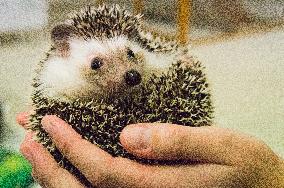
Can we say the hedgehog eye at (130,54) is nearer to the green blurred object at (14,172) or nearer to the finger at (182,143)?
the finger at (182,143)

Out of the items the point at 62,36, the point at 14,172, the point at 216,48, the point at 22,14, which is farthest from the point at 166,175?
the point at 22,14

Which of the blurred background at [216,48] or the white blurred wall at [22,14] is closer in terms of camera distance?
the blurred background at [216,48]

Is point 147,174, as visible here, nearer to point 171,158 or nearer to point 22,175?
point 171,158

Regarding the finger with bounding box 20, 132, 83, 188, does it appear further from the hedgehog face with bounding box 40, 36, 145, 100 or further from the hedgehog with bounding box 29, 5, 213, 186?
the hedgehog face with bounding box 40, 36, 145, 100

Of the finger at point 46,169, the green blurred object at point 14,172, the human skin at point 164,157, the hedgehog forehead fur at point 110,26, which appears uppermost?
the hedgehog forehead fur at point 110,26

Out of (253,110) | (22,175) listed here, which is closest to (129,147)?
(22,175)

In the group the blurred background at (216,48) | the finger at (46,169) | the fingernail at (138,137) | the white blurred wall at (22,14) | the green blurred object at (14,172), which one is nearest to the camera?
the fingernail at (138,137)

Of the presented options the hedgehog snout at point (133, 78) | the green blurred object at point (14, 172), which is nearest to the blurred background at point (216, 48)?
the green blurred object at point (14, 172)
